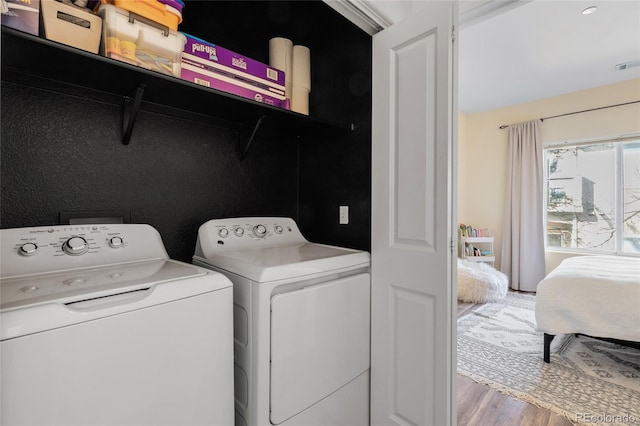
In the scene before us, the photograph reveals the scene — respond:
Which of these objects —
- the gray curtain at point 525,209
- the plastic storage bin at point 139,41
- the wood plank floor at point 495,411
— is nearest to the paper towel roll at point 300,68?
the plastic storage bin at point 139,41

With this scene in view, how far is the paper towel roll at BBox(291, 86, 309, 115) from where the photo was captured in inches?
65.4

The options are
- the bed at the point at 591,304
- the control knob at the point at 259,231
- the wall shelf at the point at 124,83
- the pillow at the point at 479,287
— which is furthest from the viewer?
the pillow at the point at 479,287

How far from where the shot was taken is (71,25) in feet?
3.18

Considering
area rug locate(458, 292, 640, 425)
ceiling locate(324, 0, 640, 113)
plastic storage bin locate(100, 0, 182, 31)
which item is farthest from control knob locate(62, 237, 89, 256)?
area rug locate(458, 292, 640, 425)

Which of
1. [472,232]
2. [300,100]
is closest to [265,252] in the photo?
[300,100]

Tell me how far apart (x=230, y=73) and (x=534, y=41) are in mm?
2942

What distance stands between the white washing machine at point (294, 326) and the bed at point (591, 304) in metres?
1.64

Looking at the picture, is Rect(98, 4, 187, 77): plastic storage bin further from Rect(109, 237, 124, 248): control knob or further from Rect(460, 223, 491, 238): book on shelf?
Rect(460, 223, 491, 238): book on shelf

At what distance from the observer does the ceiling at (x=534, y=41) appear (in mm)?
1503

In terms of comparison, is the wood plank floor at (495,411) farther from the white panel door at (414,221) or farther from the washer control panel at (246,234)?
the washer control panel at (246,234)

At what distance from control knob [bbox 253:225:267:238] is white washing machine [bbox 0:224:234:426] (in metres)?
0.53

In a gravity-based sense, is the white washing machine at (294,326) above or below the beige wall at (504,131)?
below

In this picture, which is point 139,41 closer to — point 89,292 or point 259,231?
point 89,292

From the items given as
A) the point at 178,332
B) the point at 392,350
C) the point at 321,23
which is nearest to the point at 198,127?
the point at 321,23
